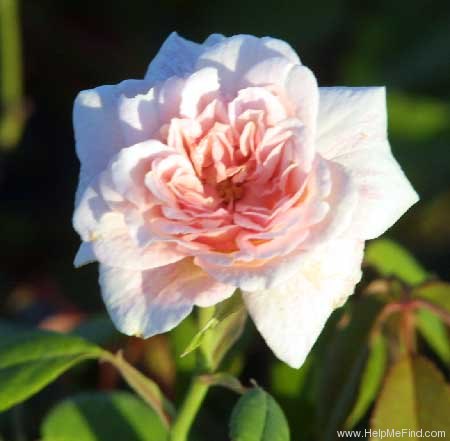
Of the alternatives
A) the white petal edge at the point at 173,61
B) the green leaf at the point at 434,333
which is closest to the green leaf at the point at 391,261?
the green leaf at the point at 434,333

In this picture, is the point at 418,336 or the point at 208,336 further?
the point at 418,336

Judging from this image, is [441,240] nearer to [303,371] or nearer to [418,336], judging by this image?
[418,336]

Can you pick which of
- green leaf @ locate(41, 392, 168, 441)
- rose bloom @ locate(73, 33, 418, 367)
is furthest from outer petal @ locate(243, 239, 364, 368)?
green leaf @ locate(41, 392, 168, 441)

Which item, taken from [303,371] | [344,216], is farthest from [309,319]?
[303,371]

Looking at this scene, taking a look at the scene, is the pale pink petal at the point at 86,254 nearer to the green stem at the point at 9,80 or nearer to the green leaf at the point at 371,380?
the green leaf at the point at 371,380

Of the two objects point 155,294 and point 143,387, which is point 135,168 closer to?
point 155,294

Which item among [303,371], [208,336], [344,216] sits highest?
[344,216]

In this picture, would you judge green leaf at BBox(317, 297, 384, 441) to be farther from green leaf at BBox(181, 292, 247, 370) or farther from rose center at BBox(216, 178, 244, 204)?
rose center at BBox(216, 178, 244, 204)
